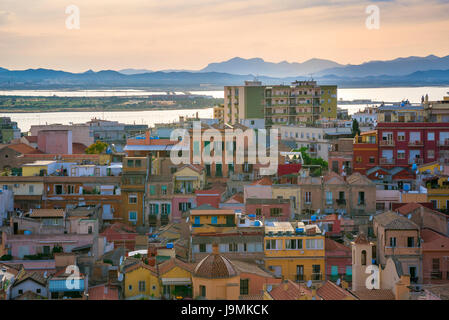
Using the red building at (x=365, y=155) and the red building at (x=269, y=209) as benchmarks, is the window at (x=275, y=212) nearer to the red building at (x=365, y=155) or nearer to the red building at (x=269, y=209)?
the red building at (x=269, y=209)

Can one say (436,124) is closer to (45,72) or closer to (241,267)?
(241,267)

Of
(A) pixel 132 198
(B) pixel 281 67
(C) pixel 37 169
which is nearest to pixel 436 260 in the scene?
(A) pixel 132 198

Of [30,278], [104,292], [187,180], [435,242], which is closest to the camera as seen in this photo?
[30,278]

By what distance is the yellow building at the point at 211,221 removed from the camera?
1263cm

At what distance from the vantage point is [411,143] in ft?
67.4

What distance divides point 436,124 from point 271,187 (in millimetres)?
6530

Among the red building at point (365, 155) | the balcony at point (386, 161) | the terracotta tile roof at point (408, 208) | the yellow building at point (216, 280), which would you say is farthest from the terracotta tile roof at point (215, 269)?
the balcony at point (386, 161)

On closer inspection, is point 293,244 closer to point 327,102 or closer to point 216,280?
point 216,280

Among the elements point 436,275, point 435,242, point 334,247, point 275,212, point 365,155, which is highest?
point 365,155

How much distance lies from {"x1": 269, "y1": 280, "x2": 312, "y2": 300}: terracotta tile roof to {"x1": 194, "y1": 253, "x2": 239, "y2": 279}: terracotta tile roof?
61 centimetres

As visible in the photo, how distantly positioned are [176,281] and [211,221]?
2844 mm

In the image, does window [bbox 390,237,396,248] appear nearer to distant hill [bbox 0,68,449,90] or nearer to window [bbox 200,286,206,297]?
window [bbox 200,286,206,297]

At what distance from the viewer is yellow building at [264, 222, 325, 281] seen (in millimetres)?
12172

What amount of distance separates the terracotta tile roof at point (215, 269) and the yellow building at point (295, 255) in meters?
3.33
